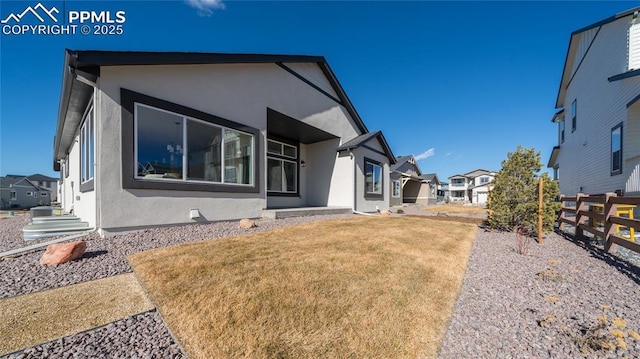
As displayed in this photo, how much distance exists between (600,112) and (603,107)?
38cm

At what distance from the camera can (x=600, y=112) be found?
10.8 meters

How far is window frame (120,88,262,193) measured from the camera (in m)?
5.25

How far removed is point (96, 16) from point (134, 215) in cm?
607

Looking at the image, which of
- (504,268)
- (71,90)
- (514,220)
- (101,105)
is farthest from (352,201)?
(71,90)

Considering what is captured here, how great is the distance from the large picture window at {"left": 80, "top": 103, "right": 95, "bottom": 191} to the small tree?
11333 mm

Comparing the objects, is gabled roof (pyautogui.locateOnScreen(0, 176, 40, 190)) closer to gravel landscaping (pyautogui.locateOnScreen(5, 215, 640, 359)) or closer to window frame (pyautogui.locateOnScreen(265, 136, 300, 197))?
window frame (pyautogui.locateOnScreen(265, 136, 300, 197))

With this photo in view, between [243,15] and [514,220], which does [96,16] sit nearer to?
[243,15]

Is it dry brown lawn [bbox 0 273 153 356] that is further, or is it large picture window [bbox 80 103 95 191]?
large picture window [bbox 80 103 95 191]

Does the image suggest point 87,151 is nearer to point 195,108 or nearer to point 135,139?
point 135,139

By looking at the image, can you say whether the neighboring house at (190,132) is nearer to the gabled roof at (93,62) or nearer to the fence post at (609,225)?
the gabled roof at (93,62)

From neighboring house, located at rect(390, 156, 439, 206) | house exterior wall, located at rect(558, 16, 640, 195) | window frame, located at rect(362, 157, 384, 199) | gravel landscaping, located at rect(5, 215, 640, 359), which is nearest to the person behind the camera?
gravel landscaping, located at rect(5, 215, 640, 359)

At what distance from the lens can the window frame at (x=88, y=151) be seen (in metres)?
6.07

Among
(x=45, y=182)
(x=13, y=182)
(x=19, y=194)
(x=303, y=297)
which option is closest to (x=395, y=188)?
(x=303, y=297)

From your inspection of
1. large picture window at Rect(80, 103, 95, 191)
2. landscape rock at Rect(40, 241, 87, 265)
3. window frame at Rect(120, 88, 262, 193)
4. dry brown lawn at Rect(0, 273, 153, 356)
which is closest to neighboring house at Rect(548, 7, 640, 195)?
window frame at Rect(120, 88, 262, 193)
